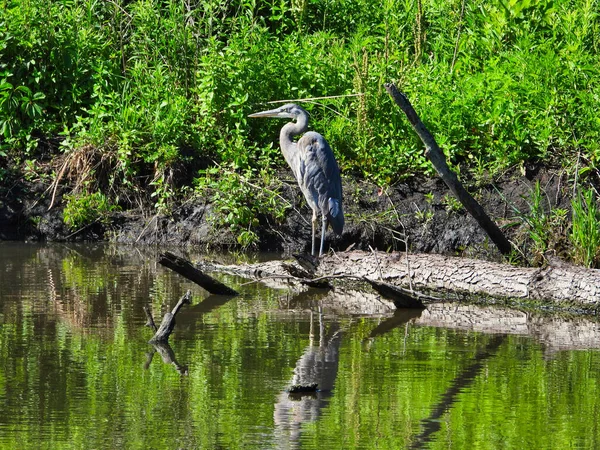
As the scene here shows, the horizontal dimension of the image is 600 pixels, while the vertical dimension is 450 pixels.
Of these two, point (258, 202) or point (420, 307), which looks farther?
point (258, 202)

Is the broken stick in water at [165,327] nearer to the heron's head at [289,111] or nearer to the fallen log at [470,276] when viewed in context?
the fallen log at [470,276]

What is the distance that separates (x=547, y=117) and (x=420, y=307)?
3.55 meters

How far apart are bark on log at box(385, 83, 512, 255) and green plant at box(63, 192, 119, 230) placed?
440 cm

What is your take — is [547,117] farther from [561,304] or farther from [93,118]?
[93,118]

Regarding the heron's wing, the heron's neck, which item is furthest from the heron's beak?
the heron's wing

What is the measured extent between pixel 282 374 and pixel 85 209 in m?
6.08

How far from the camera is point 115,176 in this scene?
39.8 ft

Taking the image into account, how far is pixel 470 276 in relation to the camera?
28.1ft

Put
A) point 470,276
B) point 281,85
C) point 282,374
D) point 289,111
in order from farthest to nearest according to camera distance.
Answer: point 281,85 → point 289,111 → point 470,276 → point 282,374

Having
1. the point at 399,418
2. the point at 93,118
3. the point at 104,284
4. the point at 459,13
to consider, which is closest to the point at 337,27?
the point at 459,13

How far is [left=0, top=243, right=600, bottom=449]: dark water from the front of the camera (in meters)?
5.12

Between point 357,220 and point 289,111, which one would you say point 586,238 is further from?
point 289,111

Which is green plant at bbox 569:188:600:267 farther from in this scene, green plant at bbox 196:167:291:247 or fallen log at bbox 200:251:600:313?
green plant at bbox 196:167:291:247

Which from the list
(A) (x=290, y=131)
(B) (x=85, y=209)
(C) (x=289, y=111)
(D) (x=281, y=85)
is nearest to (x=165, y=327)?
(A) (x=290, y=131)
